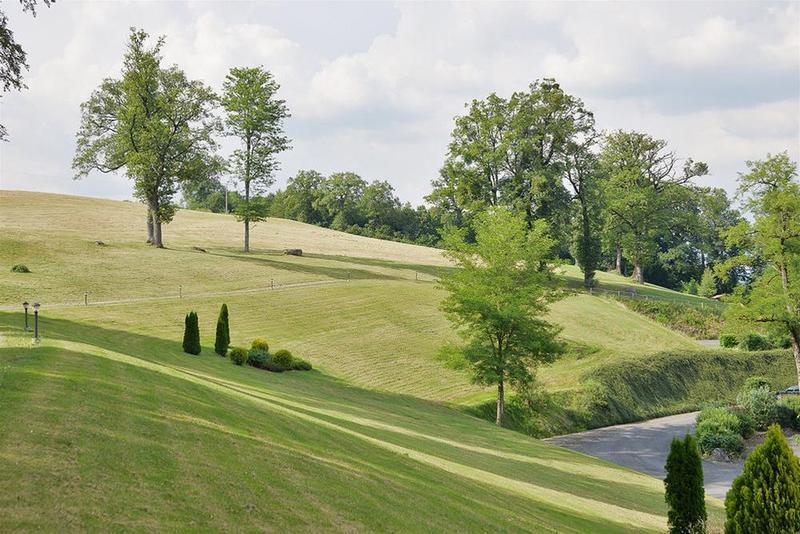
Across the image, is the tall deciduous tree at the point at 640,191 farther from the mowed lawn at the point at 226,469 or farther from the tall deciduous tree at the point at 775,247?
the mowed lawn at the point at 226,469

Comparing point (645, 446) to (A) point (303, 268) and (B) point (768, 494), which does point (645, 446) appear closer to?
(B) point (768, 494)

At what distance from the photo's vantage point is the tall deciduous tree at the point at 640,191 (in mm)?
88250

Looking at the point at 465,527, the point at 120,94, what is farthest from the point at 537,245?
the point at 120,94

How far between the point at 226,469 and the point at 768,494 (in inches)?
430

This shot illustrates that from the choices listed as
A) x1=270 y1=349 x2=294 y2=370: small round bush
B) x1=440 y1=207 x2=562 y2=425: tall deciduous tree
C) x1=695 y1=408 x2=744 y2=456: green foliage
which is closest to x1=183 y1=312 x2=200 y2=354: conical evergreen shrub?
x1=270 y1=349 x2=294 y2=370: small round bush

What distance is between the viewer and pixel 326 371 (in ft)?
131

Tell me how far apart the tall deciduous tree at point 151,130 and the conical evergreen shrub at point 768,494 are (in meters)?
60.9

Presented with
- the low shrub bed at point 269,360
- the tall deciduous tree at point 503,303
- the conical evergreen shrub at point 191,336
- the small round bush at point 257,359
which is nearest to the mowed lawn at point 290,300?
the low shrub bed at point 269,360

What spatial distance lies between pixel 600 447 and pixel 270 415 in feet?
81.1

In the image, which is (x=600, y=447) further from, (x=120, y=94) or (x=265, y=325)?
(x=120, y=94)

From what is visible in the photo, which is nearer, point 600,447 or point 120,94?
point 600,447

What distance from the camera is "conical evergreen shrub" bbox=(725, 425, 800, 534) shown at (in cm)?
1335

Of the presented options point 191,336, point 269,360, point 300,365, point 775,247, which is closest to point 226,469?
point 191,336

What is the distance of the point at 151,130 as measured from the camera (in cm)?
6431
